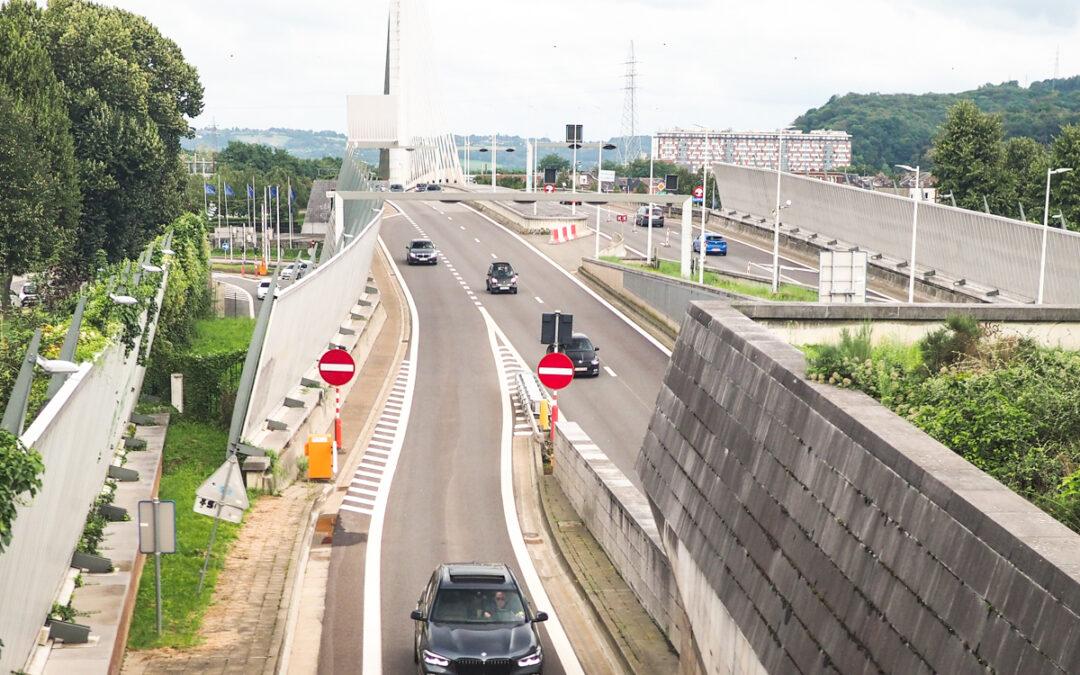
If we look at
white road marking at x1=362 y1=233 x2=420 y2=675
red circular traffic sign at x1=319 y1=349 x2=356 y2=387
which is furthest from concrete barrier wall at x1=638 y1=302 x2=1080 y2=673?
red circular traffic sign at x1=319 y1=349 x2=356 y2=387

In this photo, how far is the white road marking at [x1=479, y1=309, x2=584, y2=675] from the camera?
72.5 ft

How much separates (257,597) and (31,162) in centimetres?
3520

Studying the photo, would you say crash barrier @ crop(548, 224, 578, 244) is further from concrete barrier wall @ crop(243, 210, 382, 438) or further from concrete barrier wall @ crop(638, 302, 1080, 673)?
concrete barrier wall @ crop(638, 302, 1080, 673)

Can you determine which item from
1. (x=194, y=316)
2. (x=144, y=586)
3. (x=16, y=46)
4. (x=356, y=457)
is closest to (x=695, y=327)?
(x=144, y=586)

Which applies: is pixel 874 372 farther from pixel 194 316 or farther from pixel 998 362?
pixel 194 316

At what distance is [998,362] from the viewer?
16.4 metres

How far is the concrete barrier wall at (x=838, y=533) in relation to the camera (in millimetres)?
8914

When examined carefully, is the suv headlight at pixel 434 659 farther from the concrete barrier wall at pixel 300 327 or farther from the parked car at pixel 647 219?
the parked car at pixel 647 219

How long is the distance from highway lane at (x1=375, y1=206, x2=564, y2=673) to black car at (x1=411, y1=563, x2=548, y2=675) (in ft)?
3.94

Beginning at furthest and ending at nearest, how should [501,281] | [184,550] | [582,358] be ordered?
[501,281], [582,358], [184,550]

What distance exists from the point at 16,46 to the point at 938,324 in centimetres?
4920

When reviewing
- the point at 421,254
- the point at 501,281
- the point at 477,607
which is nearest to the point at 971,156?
the point at 421,254

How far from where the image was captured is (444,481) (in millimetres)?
34906

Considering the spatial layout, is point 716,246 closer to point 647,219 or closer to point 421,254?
point 421,254
